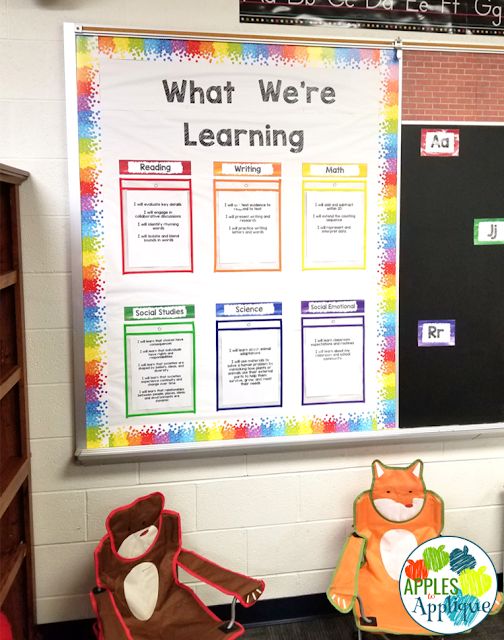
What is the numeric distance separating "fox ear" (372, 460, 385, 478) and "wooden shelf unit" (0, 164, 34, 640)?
1.25 meters

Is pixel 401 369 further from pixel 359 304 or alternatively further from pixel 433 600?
pixel 433 600

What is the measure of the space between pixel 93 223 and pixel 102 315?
32 centimetres

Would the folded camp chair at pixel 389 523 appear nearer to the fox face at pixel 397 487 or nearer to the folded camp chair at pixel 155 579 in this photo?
the fox face at pixel 397 487

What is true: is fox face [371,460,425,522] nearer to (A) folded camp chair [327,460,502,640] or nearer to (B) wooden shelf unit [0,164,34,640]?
(A) folded camp chair [327,460,502,640]

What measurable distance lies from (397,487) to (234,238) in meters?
1.10

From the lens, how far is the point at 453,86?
2426 mm

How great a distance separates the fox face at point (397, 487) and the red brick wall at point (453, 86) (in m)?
1.31

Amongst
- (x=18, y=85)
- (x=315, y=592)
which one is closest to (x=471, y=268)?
(x=315, y=592)

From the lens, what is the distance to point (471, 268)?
2.51 metres

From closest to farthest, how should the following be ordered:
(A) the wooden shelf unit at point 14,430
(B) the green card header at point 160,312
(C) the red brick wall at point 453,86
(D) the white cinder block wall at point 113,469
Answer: (A) the wooden shelf unit at point 14,430 → (D) the white cinder block wall at point 113,469 → (B) the green card header at point 160,312 → (C) the red brick wall at point 453,86

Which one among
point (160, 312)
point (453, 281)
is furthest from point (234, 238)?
point (453, 281)

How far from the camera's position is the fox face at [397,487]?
7.91 feet

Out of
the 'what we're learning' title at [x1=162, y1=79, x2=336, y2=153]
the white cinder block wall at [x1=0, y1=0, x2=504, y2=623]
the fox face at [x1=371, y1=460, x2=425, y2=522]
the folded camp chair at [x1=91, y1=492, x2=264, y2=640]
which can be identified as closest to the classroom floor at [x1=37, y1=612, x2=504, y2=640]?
the white cinder block wall at [x1=0, y1=0, x2=504, y2=623]

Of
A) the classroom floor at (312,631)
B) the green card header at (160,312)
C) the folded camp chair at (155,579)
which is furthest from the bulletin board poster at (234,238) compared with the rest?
the classroom floor at (312,631)
